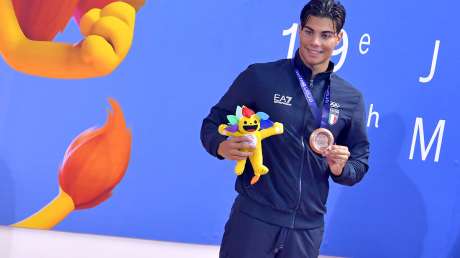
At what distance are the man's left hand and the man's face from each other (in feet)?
1.06

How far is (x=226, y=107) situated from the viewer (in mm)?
2123

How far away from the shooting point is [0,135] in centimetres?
319

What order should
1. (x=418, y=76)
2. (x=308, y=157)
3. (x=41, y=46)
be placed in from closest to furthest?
1. (x=308, y=157)
2. (x=41, y=46)
3. (x=418, y=76)

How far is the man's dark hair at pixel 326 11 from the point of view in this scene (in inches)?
80.6

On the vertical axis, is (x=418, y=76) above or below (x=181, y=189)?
above

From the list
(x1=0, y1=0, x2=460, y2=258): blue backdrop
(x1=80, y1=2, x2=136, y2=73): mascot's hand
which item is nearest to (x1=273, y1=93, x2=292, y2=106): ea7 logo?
(x1=0, y1=0, x2=460, y2=258): blue backdrop

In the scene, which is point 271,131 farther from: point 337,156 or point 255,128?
point 337,156

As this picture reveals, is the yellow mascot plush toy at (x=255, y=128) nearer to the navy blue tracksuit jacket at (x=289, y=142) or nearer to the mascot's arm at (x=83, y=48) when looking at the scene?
the navy blue tracksuit jacket at (x=289, y=142)

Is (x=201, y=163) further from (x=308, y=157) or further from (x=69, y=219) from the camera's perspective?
(x=308, y=157)

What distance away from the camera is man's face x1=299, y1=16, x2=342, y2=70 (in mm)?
2045

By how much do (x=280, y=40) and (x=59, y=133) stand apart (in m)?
1.32

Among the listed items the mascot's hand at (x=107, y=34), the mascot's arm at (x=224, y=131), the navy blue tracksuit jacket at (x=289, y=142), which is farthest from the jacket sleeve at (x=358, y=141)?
the mascot's hand at (x=107, y=34)

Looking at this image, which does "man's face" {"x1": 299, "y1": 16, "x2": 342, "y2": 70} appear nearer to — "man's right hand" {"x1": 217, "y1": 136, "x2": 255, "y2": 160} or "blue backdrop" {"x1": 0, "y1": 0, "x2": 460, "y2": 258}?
"man's right hand" {"x1": 217, "y1": 136, "x2": 255, "y2": 160}

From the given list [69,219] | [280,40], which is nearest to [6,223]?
[69,219]
